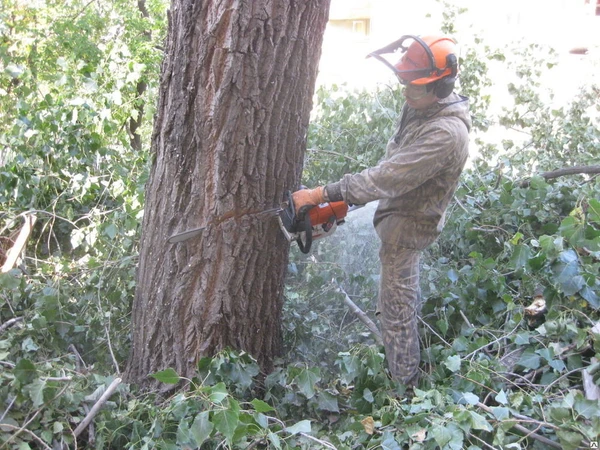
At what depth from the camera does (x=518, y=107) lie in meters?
5.32

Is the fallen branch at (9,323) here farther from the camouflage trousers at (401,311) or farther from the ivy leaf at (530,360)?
the ivy leaf at (530,360)

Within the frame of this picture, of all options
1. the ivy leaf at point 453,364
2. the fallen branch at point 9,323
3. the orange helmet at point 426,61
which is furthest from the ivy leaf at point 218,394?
the orange helmet at point 426,61

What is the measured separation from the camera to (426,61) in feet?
9.09

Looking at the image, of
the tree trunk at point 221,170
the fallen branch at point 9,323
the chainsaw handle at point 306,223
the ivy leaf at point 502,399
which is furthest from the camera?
the fallen branch at point 9,323

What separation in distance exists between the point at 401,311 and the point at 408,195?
0.62m

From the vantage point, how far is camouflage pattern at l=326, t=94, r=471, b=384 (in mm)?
2824

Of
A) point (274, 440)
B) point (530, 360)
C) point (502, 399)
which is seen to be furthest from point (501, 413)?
point (274, 440)

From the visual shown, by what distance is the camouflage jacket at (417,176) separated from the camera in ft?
9.25

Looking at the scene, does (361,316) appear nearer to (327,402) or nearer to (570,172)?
(327,402)

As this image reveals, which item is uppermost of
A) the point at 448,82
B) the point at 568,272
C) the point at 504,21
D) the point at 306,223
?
the point at 504,21

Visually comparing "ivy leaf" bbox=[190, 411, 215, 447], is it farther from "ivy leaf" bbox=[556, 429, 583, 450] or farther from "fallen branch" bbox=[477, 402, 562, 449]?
"ivy leaf" bbox=[556, 429, 583, 450]

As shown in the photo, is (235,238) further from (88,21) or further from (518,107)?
(88,21)

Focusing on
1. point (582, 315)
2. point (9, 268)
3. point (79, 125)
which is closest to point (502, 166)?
point (582, 315)

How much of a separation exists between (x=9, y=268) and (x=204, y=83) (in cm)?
186
